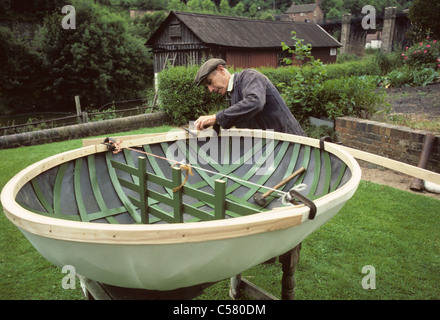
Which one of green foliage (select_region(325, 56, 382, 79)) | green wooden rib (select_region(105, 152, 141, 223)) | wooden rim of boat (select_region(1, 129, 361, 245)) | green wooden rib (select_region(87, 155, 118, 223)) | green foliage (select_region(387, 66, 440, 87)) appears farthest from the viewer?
green foliage (select_region(325, 56, 382, 79))

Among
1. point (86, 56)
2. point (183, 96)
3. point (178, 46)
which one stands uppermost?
point (178, 46)

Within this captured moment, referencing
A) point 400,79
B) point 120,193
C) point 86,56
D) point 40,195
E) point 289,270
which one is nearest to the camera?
point 289,270

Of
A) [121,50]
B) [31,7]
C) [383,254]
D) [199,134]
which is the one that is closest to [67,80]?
[121,50]

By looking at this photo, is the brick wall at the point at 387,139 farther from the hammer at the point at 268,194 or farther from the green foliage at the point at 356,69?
the green foliage at the point at 356,69

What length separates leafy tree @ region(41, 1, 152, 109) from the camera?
2223 centimetres

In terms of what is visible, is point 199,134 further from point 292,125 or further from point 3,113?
point 3,113

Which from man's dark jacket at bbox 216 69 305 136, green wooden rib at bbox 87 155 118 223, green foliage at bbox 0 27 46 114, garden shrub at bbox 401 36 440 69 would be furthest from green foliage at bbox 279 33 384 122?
green foliage at bbox 0 27 46 114

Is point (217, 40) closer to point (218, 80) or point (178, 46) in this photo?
point (178, 46)

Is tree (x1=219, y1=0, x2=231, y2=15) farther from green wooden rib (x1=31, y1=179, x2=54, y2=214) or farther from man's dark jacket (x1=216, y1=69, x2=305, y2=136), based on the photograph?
green wooden rib (x1=31, y1=179, x2=54, y2=214)

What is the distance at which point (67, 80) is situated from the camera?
22781mm

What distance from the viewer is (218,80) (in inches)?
128

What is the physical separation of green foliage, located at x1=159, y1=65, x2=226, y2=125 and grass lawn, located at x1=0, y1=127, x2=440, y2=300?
22.9 feet

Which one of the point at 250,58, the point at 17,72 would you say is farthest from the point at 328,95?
the point at 17,72

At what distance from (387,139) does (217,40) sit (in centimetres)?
1530
